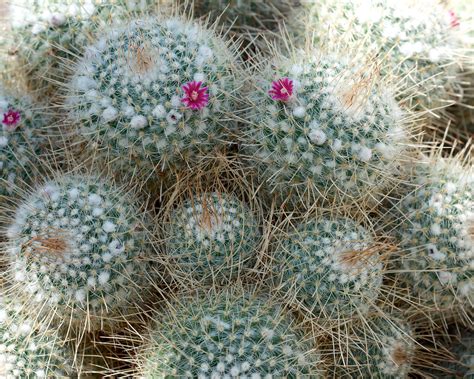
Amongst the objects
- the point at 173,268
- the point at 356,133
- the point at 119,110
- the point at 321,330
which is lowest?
the point at 173,268

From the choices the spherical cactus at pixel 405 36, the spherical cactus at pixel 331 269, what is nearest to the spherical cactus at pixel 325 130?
the spherical cactus at pixel 331 269

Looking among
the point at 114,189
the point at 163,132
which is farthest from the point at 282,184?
the point at 114,189

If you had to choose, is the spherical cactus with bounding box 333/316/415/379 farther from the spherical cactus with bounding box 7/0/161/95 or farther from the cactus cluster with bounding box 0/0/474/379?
the spherical cactus with bounding box 7/0/161/95

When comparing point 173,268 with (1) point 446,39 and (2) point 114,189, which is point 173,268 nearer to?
(2) point 114,189

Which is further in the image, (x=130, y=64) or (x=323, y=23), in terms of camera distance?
(x=323, y=23)

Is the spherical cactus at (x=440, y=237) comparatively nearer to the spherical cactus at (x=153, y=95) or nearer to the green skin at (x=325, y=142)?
the green skin at (x=325, y=142)
